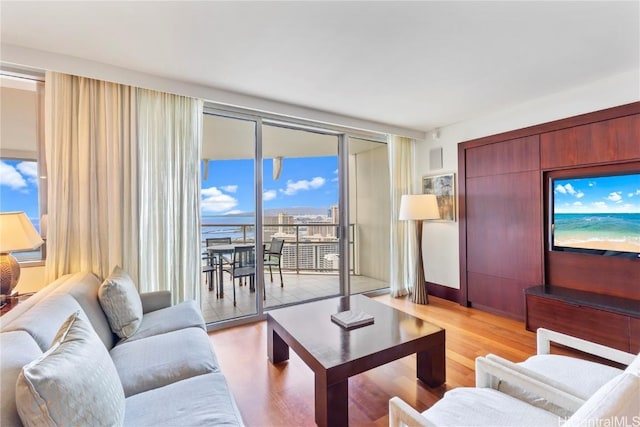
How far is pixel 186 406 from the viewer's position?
4.00 ft

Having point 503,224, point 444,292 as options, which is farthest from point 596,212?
point 444,292

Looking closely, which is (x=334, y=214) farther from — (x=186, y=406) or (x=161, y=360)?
(x=186, y=406)

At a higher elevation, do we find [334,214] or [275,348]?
[334,214]

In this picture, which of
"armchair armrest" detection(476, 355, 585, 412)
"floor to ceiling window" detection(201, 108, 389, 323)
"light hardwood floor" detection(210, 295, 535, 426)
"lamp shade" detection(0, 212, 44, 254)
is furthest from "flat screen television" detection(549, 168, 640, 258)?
"lamp shade" detection(0, 212, 44, 254)

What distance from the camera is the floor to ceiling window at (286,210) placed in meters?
3.35

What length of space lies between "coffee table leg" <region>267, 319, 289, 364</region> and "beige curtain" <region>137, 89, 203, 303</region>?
3.16 ft

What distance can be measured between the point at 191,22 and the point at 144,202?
5.14 feet

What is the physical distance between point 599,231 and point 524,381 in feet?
7.81

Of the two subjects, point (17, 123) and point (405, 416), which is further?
point (17, 123)

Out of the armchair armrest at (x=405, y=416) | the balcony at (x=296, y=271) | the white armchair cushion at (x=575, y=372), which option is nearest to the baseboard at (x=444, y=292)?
the balcony at (x=296, y=271)

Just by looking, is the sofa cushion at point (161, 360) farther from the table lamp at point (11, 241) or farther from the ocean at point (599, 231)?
the ocean at point (599, 231)

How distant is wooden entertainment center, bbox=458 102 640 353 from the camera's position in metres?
2.51

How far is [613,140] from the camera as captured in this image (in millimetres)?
2639

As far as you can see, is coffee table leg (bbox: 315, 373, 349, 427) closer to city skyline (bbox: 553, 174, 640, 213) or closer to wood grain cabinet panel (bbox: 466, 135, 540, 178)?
city skyline (bbox: 553, 174, 640, 213)
